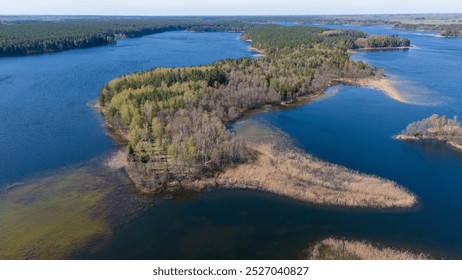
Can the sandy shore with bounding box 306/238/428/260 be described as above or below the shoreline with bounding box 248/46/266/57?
below

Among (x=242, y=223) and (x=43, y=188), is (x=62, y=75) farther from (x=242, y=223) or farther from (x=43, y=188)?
(x=242, y=223)

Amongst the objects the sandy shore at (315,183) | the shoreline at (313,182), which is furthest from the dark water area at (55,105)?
the sandy shore at (315,183)

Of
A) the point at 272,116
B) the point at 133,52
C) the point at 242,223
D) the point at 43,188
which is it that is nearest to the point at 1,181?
the point at 43,188

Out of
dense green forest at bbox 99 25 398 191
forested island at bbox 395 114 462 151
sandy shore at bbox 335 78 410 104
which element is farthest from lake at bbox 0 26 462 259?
dense green forest at bbox 99 25 398 191

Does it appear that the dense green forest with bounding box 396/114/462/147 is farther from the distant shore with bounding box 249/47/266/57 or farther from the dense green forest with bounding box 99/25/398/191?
the distant shore with bounding box 249/47/266/57

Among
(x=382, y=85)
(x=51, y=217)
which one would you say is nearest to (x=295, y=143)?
(x=51, y=217)
